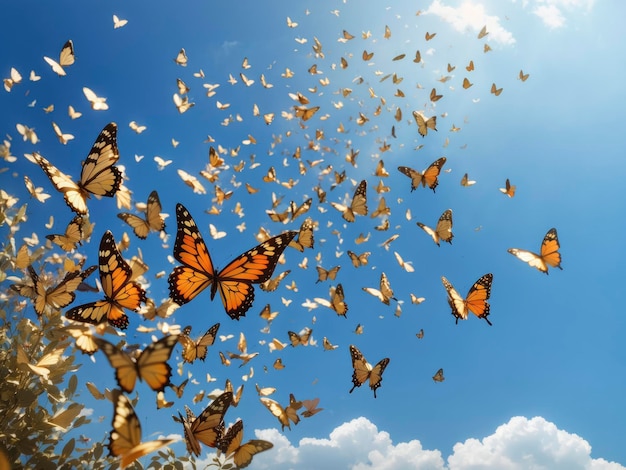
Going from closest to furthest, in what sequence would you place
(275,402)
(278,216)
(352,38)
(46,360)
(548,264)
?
1. (46,360)
2. (275,402)
3. (548,264)
4. (278,216)
5. (352,38)

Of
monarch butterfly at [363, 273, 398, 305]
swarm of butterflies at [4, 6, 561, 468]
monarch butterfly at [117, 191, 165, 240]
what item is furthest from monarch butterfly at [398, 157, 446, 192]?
monarch butterfly at [117, 191, 165, 240]

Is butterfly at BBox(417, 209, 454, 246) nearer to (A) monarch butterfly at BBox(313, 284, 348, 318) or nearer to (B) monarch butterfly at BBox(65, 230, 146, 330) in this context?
(A) monarch butterfly at BBox(313, 284, 348, 318)

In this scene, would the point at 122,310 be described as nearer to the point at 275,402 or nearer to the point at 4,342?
the point at 4,342

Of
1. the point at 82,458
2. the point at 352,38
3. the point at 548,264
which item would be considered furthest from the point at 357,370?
the point at 352,38

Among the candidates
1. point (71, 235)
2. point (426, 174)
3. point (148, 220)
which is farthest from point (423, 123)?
point (71, 235)

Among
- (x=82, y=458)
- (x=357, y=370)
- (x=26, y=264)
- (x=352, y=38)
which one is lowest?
(x=82, y=458)

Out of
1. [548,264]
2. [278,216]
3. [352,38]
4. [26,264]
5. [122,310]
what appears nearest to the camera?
[26,264]

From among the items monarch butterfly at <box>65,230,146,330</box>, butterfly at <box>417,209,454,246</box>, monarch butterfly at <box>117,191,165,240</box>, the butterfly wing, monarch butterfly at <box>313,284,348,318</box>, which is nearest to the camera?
monarch butterfly at <box>65,230,146,330</box>

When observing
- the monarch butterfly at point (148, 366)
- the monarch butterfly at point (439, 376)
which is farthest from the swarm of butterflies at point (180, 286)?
the monarch butterfly at point (439, 376)
